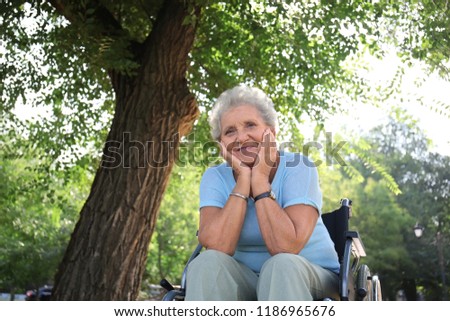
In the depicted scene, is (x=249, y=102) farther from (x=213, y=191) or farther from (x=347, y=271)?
(x=347, y=271)

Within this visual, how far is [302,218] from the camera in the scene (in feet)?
8.80

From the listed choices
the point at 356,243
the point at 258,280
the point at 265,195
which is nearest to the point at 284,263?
the point at 258,280

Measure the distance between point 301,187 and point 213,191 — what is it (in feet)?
1.44

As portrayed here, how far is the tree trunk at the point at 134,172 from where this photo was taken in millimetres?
5336

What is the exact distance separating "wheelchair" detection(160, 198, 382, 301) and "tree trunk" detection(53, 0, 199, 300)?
7.32ft

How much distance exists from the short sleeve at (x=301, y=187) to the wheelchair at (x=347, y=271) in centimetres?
34

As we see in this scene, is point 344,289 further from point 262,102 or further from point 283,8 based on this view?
point 283,8

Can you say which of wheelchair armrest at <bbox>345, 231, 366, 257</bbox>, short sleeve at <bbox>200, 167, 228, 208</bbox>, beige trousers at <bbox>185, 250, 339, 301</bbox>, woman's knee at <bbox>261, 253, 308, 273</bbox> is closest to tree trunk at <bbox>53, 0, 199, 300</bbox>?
wheelchair armrest at <bbox>345, 231, 366, 257</bbox>

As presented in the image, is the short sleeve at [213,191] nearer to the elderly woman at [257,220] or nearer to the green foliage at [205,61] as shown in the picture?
the elderly woman at [257,220]

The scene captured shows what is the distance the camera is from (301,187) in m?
2.78

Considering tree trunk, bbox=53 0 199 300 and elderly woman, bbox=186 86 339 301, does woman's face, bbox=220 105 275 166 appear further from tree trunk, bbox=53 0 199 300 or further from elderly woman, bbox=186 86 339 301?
tree trunk, bbox=53 0 199 300
